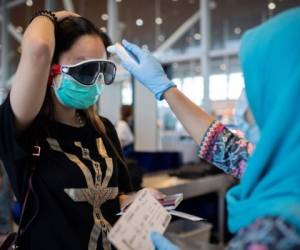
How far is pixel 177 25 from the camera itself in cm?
640

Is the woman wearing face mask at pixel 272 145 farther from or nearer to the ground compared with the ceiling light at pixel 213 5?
nearer to the ground

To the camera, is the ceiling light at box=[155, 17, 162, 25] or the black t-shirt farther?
the ceiling light at box=[155, 17, 162, 25]

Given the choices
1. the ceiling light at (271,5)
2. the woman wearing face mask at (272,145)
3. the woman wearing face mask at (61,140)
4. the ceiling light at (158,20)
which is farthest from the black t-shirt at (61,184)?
the ceiling light at (158,20)

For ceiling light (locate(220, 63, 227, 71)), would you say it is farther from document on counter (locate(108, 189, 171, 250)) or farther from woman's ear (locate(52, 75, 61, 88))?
document on counter (locate(108, 189, 171, 250))

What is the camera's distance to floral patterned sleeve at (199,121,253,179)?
3.85 feet

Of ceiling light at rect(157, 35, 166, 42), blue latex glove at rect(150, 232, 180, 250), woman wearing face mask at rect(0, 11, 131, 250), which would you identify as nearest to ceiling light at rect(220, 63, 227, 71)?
ceiling light at rect(157, 35, 166, 42)

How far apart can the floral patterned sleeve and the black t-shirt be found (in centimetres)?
33

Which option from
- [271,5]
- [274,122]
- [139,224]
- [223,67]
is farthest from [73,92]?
[223,67]

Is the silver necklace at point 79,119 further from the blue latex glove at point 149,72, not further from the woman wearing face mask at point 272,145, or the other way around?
the woman wearing face mask at point 272,145

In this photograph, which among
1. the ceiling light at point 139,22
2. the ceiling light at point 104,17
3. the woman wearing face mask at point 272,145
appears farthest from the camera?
the ceiling light at point 139,22

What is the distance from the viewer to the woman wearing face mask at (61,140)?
3.40 feet

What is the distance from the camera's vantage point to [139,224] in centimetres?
95

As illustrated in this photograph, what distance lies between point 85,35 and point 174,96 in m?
0.34

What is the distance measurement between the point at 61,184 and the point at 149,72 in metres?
0.43
